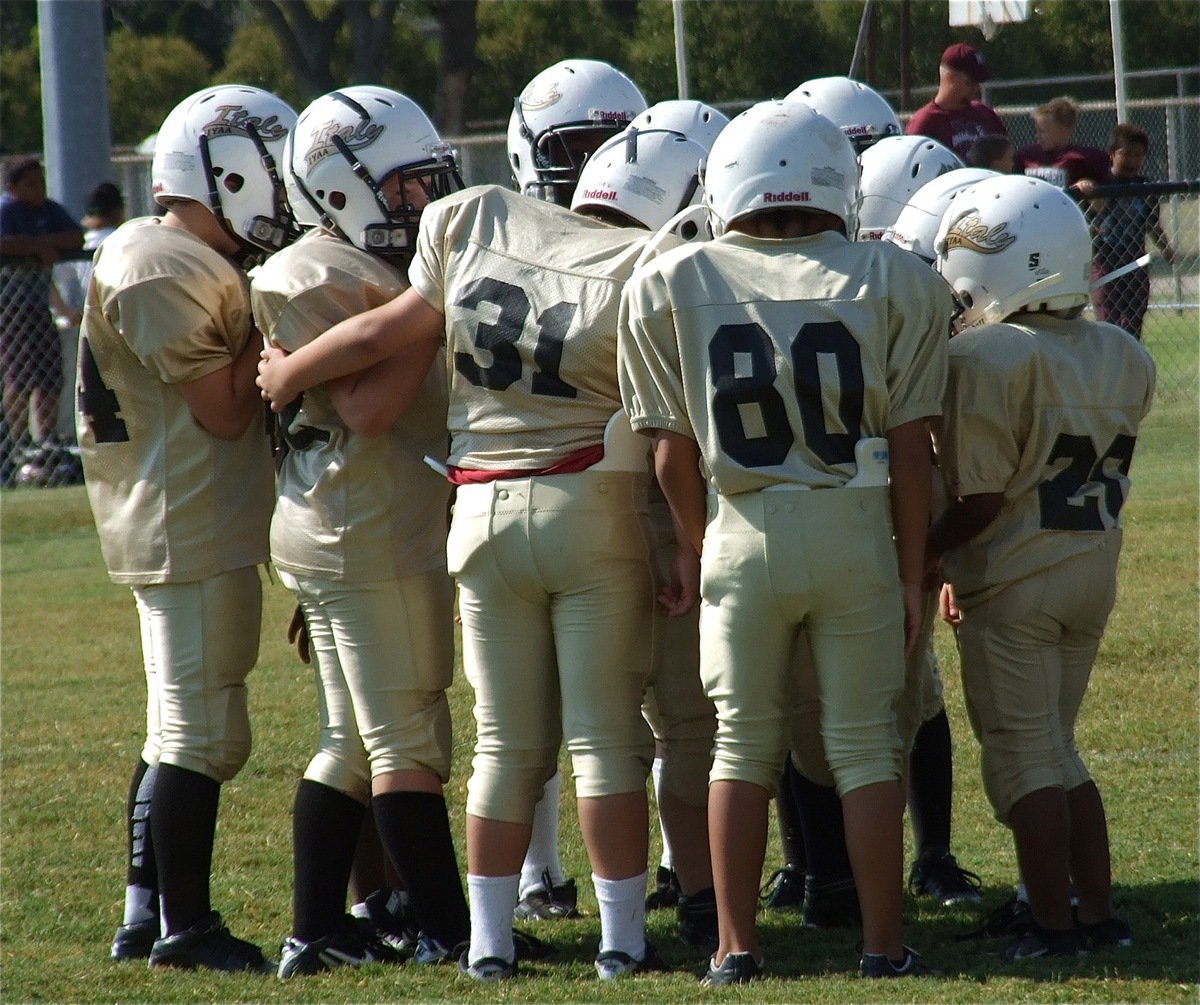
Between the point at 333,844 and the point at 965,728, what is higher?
the point at 333,844

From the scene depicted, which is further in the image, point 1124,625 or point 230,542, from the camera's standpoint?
point 1124,625

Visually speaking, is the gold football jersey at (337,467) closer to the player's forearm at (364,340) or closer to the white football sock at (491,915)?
the player's forearm at (364,340)

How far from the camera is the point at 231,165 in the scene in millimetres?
4531

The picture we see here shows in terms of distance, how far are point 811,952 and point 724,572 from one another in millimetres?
1095

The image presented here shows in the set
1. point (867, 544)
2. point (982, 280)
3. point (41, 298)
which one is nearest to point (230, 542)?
point (867, 544)

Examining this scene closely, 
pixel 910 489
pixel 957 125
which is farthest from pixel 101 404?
pixel 957 125

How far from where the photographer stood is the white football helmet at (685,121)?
14.6 feet

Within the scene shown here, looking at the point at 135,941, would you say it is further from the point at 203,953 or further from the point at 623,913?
the point at 623,913

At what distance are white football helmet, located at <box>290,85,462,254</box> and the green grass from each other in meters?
1.89

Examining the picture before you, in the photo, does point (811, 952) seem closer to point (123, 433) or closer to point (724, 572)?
point (724, 572)

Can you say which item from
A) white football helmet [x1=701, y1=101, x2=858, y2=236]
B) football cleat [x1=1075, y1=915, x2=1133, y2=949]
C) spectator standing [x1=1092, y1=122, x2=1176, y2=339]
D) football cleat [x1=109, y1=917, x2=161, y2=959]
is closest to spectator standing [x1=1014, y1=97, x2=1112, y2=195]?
spectator standing [x1=1092, y1=122, x2=1176, y2=339]

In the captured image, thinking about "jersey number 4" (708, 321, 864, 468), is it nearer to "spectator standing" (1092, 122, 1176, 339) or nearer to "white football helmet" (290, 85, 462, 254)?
"white football helmet" (290, 85, 462, 254)

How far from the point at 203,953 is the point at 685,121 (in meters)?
2.53

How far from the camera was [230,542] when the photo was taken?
4.42m
